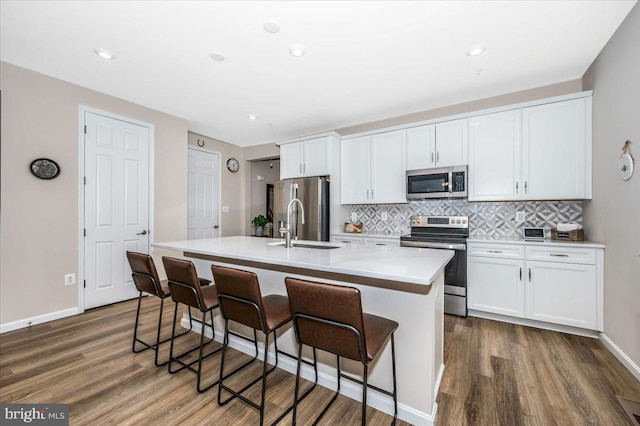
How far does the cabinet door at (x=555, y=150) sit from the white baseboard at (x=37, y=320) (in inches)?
212

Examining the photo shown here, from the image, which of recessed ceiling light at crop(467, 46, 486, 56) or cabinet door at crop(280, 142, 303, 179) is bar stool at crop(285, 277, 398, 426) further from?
cabinet door at crop(280, 142, 303, 179)

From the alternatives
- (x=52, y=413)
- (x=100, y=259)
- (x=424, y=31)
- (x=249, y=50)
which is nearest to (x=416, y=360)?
(x=52, y=413)

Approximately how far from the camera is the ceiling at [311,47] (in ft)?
6.58

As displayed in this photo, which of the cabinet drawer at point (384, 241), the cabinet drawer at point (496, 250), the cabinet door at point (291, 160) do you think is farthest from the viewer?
the cabinet door at point (291, 160)

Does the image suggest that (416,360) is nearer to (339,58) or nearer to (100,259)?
(339,58)

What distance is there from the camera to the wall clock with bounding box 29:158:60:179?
9.48ft

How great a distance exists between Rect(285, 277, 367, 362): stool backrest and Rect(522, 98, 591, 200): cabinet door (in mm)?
2966

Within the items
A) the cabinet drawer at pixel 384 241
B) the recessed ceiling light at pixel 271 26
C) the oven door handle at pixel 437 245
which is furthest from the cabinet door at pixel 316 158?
the recessed ceiling light at pixel 271 26

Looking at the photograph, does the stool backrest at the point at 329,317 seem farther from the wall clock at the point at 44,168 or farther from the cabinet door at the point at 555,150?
the wall clock at the point at 44,168

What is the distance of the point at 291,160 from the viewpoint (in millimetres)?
4727

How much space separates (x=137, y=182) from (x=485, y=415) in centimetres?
444

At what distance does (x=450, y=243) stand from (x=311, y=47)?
256cm
